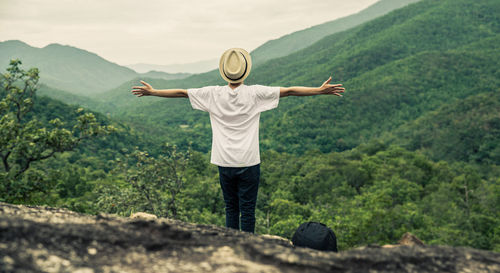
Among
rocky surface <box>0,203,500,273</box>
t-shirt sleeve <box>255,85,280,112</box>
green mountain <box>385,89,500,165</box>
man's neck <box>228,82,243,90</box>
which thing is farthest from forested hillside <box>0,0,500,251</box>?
rocky surface <box>0,203,500,273</box>

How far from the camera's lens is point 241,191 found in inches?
159

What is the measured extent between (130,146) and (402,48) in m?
109

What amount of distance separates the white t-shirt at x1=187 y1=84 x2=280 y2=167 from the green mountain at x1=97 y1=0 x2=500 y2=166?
272 ft

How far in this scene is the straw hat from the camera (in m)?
3.88

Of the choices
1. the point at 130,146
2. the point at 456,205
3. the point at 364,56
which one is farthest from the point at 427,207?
the point at 364,56

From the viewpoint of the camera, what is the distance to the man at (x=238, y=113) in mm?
3842

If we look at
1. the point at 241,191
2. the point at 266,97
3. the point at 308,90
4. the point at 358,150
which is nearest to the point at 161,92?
the point at 266,97

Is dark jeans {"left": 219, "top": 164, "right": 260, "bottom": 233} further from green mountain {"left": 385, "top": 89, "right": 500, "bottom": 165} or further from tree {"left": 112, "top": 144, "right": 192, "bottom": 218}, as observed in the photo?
green mountain {"left": 385, "top": 89, "right": 500, "bottom": 165}

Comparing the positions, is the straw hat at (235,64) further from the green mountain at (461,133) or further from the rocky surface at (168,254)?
the green mountain at (461,133)

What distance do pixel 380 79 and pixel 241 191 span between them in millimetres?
117016

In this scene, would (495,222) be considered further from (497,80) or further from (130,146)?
(497,80)

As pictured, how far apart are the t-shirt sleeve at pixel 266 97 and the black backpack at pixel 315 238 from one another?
1.34 meters

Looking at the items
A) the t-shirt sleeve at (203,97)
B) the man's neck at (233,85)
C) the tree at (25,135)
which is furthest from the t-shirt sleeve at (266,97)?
the tree at (25,135)

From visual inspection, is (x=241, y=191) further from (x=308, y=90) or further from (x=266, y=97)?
(x=308, y=90)
